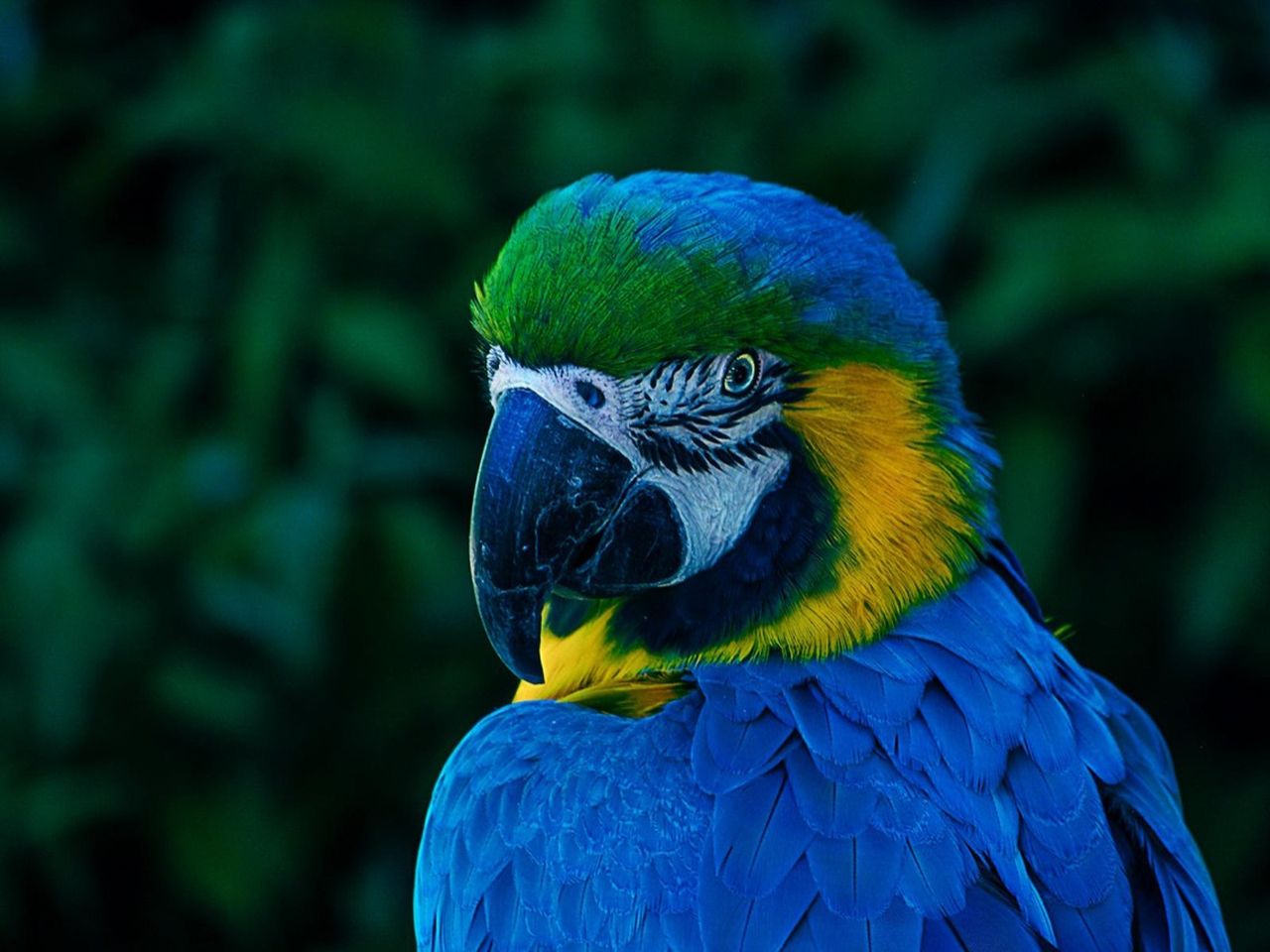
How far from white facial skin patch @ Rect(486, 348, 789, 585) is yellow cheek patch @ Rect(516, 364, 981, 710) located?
0.03 m

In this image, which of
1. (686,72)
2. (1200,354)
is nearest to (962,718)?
(1200,354)

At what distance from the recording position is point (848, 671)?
1109 mm

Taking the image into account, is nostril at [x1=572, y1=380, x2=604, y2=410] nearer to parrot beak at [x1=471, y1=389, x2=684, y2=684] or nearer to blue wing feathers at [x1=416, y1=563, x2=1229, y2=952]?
parrot beak at [x1=471, y1=389, x2=684, y2=684]

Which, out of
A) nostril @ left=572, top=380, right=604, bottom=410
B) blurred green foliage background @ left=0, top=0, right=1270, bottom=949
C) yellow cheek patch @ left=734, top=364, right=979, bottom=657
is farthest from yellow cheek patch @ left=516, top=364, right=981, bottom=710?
blurred green foliage background @ left=0, top=0, right=1270, bottom=949

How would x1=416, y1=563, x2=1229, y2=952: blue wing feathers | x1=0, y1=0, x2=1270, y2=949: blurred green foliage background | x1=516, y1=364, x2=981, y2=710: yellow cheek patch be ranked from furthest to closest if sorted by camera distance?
x1=0, y1=0, x2=1270, y2=949: blurred green foliage background < x1=516, y1=364, x2=981, y2=710: yellow cheek patch < x1=416, y1=563, x2=1229, y2=952: blue wing feathers

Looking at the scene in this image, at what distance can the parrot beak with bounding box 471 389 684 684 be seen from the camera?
1.10 meters

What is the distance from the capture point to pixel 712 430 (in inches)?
43.9

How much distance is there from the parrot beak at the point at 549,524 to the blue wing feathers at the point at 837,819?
0.28 ft

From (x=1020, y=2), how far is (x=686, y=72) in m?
0.53

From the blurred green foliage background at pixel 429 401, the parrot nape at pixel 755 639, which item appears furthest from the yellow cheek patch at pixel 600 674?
the blurred green foliage background at pixel 429 401

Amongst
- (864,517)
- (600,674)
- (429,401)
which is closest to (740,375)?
(864,517)

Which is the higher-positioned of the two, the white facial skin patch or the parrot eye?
the parrot eye

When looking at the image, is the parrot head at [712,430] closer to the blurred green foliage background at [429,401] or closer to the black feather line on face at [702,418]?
the black feather line on face at [702,418]

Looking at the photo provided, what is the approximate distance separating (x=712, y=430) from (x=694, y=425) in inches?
0.6
